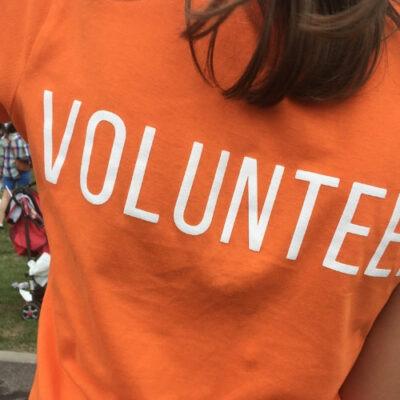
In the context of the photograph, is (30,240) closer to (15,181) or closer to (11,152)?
(11,152)

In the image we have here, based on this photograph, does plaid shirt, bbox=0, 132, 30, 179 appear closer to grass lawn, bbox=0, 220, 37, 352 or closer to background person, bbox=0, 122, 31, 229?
background person, bbox=0, 122, 31, 229

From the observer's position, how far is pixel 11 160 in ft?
22.9

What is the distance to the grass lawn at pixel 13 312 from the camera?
503 cm

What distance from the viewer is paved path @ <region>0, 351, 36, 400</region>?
427 cm

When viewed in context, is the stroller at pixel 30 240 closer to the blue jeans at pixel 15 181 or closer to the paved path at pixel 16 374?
the paved path at pixel 16 374

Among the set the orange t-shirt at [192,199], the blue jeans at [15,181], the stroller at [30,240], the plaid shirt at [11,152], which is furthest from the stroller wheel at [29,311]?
the orange t-shirt at [192,199]

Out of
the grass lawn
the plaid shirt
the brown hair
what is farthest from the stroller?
the brown hair

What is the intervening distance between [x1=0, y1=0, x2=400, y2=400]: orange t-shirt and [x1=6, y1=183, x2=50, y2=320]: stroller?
453 cm

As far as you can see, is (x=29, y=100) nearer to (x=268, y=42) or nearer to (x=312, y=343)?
(x=268, y=42)

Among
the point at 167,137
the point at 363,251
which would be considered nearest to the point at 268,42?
the point at 167,137

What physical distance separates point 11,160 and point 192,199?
21.2 ft

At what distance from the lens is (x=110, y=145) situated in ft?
2.66

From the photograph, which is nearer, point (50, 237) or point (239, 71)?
point (239, 71)

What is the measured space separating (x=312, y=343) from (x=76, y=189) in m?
0.35
